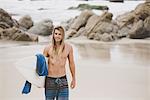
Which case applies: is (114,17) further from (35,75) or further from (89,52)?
(35,75)

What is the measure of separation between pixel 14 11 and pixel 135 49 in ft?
4.26

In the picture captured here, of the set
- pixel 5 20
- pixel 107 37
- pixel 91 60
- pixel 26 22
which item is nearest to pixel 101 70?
pixel 91 60

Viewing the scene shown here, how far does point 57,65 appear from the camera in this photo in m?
3.49

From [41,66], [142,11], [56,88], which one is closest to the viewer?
[56,88]

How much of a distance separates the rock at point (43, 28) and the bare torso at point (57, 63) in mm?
433

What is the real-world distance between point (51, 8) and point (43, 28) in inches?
9.1

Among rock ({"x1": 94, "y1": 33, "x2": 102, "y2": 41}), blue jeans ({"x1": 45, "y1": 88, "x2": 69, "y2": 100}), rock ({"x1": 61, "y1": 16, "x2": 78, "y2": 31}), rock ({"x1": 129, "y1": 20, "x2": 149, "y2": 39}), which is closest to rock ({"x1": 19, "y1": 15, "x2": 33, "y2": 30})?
rock ({"x1": 61, "y1": 16, "x2": 78, "y2": 31})

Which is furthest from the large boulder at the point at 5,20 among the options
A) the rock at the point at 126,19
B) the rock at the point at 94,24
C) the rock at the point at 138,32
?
the rock at the point at 138,32

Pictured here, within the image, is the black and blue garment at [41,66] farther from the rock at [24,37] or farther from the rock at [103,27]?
the rock at [103,27]

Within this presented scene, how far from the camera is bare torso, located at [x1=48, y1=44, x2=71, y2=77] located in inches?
135

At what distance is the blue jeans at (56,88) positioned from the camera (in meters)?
3.35

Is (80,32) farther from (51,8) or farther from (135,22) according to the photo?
(135,22)

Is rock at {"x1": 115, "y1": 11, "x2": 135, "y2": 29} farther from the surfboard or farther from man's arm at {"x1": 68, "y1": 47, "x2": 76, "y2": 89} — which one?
the surfboard

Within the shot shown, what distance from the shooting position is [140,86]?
393 centimetres
